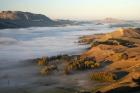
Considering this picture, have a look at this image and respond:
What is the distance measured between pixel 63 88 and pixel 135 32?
36714 mm

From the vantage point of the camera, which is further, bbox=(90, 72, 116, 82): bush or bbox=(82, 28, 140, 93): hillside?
bbox=(90, 72, 116, 82): bush

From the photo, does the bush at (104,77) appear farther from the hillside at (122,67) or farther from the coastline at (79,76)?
the hillside at (122,67)

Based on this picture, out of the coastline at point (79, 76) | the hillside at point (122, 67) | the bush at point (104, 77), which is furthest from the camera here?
the bush at point (104, 77)

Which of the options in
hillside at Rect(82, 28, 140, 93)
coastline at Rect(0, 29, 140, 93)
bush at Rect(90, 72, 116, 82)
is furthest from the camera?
bush at Rect(90, 72, 116, 82)

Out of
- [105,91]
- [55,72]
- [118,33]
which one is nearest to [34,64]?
[55,72]

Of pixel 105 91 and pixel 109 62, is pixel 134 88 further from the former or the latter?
pixel 109 62

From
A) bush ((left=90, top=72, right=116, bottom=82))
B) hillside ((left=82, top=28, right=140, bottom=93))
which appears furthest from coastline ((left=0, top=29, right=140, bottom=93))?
bush ((left=90, top=72, right=116, bottom=82))

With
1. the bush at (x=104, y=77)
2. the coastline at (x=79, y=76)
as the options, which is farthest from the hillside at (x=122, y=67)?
the bush at (x=104, y=77)

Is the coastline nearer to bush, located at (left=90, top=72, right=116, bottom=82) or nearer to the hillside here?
the hillside

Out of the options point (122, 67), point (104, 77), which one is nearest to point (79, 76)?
point (104, 77)

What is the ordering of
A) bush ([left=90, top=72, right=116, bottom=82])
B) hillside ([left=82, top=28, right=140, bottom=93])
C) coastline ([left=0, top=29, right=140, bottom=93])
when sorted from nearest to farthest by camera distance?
1. hillside ([left=82, top=28, right=140, bottom=93])
2. coastline ([left=0, top=29, right=140, bottom=93])
3. bush ([left=90, top=72, right=116, bottom=82])

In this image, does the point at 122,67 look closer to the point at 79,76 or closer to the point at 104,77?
the point at 79,76

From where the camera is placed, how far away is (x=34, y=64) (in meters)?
31.2

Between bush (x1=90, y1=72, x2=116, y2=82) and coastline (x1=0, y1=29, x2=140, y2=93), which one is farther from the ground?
bush (x1=90, y1=72, x2=116, y2=82)
